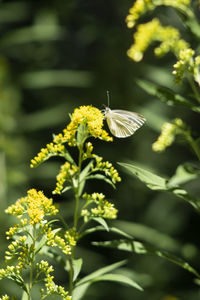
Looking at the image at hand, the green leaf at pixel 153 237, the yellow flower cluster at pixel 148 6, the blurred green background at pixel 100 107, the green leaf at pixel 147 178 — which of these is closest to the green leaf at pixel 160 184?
the green leaf at pixel 147 178

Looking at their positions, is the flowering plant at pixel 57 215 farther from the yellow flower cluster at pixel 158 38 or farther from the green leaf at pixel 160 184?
the yellow flower cluster at pixel 158 38

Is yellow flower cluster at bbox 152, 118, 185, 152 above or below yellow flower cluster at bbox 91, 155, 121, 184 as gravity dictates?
above

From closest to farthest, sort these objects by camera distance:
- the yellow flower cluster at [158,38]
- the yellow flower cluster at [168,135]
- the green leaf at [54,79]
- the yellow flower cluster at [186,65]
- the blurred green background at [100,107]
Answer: the yellow flower cluster at [186,65] → the yellow flower cluster at [168,135] → the yellow flower cluster at [158,38] → the blurred green background at [100,107] → the green leaf at [54,79]

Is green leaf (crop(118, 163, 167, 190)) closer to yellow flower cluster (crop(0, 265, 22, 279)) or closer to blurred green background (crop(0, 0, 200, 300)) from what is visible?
yellow flower cluster (crop(0, 265, 22, 279))

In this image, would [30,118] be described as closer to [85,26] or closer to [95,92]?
[95,92]

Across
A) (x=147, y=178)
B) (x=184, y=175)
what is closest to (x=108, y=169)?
(x=147, y=178)

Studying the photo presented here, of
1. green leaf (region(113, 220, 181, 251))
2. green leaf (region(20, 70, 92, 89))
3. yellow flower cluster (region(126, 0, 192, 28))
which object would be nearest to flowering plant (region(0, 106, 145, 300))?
yellow flower cluster (region(126, 0, 192, 28))

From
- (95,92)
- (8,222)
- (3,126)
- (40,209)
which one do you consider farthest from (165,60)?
(40,209)
